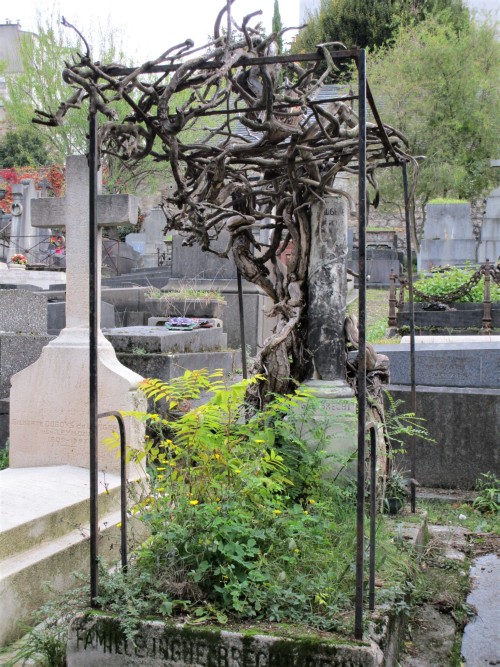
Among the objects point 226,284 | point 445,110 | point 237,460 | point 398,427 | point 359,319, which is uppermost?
point 445,110

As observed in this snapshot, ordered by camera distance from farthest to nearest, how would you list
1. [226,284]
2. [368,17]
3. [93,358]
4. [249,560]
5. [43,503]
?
[368,17]
[226,284]
[43,503]
[249,560]
[93,358]

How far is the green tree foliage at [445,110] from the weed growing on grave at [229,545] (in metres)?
25.0

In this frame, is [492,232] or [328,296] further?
[492,232]

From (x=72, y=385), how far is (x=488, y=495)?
336 centimetres

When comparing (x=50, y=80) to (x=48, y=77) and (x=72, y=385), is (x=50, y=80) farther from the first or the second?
(x=72, y=385)

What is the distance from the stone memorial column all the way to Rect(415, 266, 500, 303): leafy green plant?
333 inches

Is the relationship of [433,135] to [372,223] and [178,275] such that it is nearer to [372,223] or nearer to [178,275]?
[372,223]

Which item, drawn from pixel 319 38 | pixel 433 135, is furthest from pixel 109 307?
pixel 319 38

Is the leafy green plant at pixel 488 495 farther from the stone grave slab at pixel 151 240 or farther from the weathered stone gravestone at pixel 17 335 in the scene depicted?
the stone grave slab at pixel 151 240

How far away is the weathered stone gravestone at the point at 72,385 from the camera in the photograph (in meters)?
4.80

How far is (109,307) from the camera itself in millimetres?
11203

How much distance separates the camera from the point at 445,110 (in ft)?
90.1

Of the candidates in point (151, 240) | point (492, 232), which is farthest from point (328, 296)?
point (151, 240)

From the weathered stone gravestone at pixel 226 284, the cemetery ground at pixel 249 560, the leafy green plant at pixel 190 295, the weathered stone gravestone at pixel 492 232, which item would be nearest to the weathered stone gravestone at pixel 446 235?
the weathered stone gravestone at pixel 492 232
